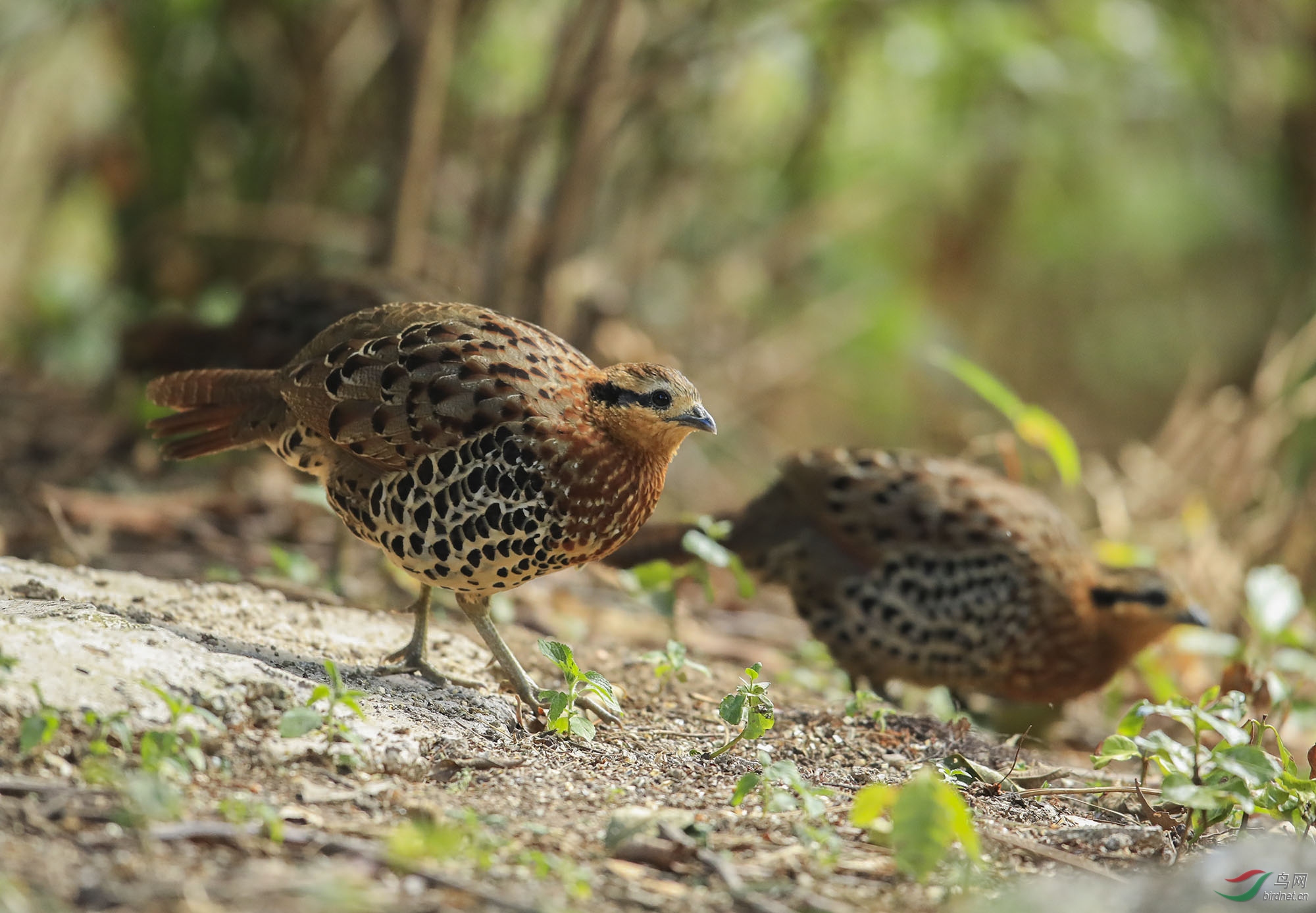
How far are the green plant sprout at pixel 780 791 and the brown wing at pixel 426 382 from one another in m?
1.22

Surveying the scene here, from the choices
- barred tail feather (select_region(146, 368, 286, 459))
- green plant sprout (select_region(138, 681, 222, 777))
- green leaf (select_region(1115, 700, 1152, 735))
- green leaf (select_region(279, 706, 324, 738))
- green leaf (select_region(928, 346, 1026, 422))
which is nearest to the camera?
green plant sprout (select_region(138, 681, 222, 777))

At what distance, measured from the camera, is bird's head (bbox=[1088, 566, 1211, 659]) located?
5285mm

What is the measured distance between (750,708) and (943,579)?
1.88 metres

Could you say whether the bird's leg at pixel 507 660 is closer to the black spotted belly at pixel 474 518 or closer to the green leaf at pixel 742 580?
the black spotted belly at pixel 474 518

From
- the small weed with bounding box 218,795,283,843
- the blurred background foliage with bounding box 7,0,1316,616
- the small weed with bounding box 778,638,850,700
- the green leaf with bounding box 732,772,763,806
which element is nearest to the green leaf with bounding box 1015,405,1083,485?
the blurred background foliage with bounding box 7,0,1316,616

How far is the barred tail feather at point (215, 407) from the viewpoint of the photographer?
13.8ft

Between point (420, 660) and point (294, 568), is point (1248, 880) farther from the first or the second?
point (294, 568)

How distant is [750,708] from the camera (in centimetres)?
343

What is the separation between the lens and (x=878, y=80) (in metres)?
8.12

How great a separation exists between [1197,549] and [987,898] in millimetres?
4378

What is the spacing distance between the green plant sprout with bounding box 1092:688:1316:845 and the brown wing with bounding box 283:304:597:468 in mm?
1717

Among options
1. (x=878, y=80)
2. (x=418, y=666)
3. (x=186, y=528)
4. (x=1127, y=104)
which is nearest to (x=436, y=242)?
(x=186, y=528)

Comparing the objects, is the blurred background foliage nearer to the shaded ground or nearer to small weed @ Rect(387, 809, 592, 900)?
the shaded ground

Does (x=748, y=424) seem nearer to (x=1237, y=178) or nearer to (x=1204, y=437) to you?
(x=1204, y=437)
